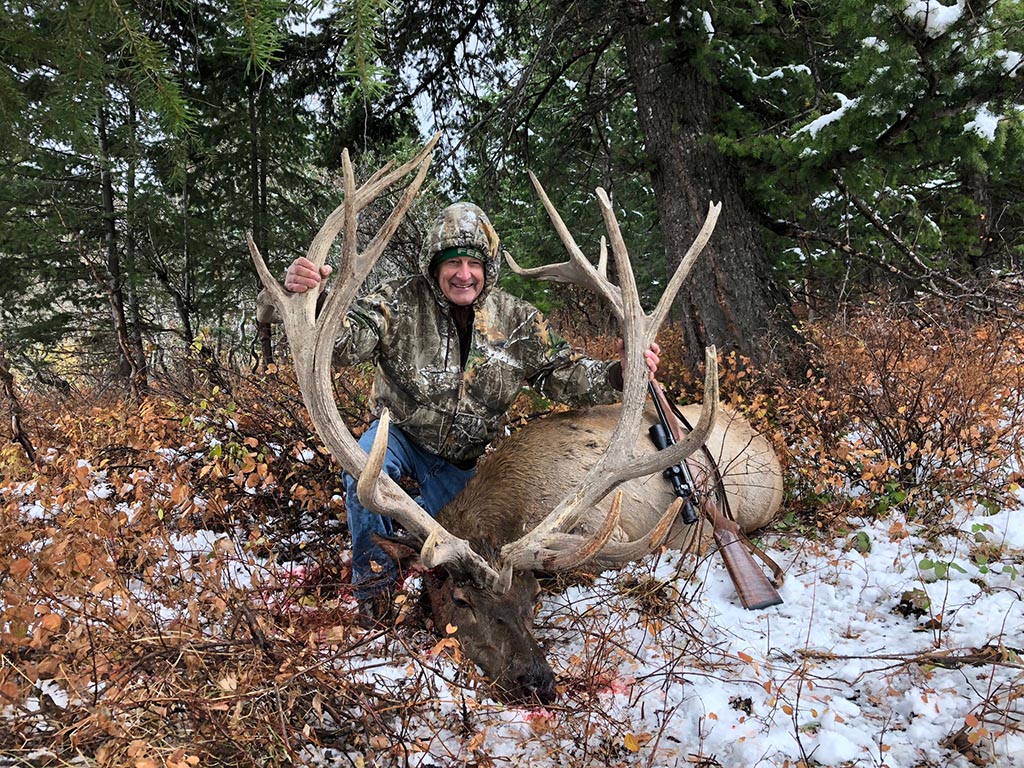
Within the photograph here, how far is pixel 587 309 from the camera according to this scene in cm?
1193

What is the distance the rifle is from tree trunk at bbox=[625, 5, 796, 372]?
1740 mm

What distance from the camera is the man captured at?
12.1 feet

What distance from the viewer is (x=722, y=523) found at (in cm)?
359

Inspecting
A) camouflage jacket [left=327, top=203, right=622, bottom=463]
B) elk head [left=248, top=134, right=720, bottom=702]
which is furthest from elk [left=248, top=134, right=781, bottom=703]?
camouflage jacket [left=327, top=203, right=622, bottom=463]

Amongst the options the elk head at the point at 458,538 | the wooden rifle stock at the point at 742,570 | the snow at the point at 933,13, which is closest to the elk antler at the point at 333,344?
the elk head at the point at 458,538

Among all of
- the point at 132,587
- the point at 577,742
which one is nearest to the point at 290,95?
the point at 132,587

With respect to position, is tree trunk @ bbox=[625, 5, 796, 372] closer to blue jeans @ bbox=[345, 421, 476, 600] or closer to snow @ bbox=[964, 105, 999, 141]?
snow @ bbox=[964, 105, 999, 141]

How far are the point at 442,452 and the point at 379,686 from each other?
1626mm

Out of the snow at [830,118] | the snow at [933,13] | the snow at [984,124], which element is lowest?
the snow at [984,124]

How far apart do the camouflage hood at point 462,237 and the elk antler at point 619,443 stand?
179 millimetres

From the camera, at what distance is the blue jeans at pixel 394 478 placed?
309cm

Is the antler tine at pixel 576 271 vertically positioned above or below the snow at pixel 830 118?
below

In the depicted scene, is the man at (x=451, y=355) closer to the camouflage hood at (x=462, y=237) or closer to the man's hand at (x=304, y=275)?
the camouflage hood at (x=462, y=237)

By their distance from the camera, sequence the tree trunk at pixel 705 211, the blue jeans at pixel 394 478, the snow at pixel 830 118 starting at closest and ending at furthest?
the blue jeans at pixel 394 478 → the snow at pixel 830 118 → the tree trunk at pixel 705 211
